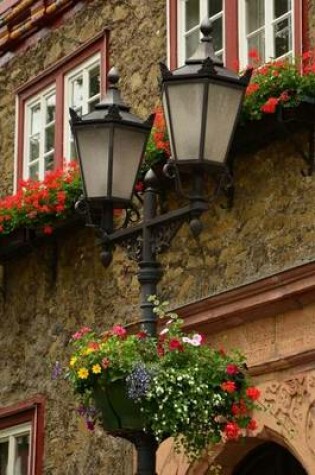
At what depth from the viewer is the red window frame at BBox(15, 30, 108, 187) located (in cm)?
1230

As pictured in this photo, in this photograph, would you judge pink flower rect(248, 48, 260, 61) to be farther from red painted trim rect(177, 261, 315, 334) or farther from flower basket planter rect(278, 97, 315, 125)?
red painted trim rect(177, 261, 315, 334)

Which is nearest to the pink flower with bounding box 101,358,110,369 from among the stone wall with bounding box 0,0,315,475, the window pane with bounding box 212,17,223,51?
the stone wall with bounding box 0,0,315,475

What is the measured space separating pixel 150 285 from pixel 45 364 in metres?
5.11

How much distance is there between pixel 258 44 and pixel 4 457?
14.5 ft

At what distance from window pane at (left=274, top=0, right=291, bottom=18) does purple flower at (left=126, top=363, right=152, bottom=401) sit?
12.9 feet

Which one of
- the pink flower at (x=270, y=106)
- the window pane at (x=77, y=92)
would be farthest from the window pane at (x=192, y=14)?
the pink flower at (x=270, y=106)

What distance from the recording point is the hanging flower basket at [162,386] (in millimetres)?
7008

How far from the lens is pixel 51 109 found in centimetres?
1298

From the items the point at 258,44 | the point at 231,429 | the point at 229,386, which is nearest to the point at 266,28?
the point at 258,44

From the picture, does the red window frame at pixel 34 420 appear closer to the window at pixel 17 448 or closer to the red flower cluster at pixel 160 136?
the window at pixel 17 448

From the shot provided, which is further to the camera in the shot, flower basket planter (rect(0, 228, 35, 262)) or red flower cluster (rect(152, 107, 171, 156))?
flower basket planter (rect(0, 228, 35, 262))

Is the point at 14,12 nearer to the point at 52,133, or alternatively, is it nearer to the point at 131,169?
the point at 52,133

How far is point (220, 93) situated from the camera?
715 cm

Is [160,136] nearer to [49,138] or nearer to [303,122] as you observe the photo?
[303,122]
